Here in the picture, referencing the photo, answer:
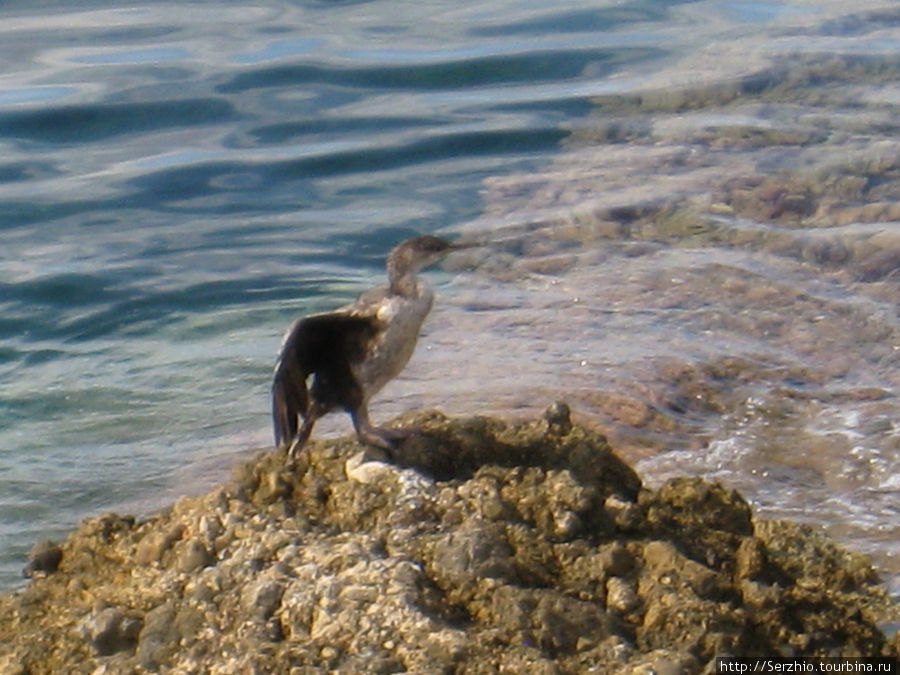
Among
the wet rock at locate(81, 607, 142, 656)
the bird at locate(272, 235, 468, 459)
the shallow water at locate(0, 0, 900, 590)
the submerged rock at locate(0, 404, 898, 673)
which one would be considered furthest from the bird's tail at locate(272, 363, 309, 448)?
the shallow water at locate(0, 0, 900, 590)

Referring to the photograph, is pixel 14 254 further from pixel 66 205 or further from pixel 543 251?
pixel 543 251

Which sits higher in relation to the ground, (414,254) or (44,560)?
(414,254)

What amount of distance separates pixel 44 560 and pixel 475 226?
551cm

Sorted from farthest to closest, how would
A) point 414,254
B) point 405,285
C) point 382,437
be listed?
point 414,254
point 405,285
point 382,437

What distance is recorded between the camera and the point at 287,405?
4.34m

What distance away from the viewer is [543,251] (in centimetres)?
880

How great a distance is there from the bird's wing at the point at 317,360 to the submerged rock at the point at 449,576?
0.20 metres

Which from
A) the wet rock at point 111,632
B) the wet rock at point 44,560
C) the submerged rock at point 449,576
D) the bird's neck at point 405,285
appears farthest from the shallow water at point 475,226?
the wet rock at point 111,632

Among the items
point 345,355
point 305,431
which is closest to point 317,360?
point 345,355

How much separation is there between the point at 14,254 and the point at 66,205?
0.94m

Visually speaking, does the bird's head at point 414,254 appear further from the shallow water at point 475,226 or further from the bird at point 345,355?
the shallow water at point 475,226

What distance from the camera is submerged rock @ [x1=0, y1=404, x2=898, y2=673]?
3.39 meters

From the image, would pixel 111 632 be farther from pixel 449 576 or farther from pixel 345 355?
pixel 345 355

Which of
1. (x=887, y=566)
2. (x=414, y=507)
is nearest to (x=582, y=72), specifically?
(x=887, y=566)
